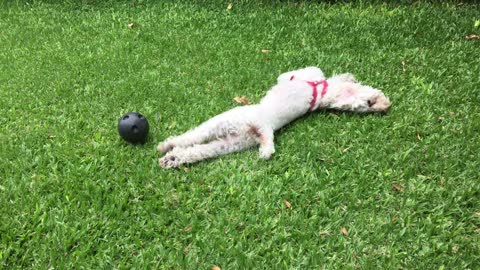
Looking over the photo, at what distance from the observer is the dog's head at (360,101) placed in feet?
13.2

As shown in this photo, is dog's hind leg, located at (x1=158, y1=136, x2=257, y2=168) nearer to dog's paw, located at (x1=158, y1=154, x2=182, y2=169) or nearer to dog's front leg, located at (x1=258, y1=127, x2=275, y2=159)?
dog's paw, located at (x1=158, y1=154, x2=182, y2=169)

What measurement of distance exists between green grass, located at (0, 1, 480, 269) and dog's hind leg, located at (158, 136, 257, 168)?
0.07 meters

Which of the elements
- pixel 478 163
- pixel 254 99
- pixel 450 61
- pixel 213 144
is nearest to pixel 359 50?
pixel 450 61

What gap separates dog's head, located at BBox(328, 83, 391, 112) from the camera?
4.02m

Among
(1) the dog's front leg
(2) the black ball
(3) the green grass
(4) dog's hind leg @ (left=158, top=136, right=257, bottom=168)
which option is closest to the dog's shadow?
(3) the green grass

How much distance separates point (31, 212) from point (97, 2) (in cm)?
454

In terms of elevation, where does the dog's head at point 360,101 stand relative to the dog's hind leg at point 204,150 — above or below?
above

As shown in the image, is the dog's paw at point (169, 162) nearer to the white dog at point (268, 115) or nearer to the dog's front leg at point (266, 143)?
the white dog at point (268, 115)

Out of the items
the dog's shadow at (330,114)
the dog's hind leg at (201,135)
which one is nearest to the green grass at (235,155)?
the dog's shadow at (330,114)

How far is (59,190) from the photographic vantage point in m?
3.18

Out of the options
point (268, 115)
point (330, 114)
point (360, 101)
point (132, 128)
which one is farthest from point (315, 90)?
point (132, 128)

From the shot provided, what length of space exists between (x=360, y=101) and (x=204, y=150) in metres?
1.47

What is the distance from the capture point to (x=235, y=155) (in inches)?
142

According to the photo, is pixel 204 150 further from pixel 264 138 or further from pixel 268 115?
pixel 268 115
